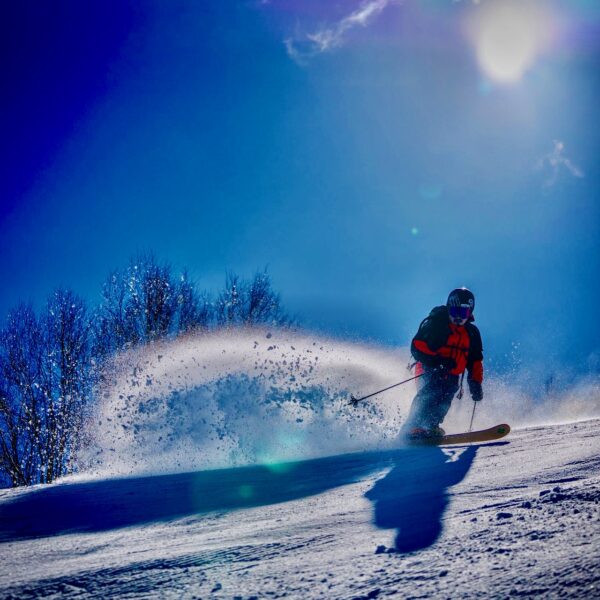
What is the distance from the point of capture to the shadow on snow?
2.47m

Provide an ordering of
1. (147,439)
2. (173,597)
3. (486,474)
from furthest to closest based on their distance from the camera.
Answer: (147,439) → (486,474) → (173,597)

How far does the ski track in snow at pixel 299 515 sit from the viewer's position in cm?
160

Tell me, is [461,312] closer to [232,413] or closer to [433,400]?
[433,400]

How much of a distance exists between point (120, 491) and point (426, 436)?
380 centimetres

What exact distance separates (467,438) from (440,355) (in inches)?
49.7

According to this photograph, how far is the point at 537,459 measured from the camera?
11.0 ft

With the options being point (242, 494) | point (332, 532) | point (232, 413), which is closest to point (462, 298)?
point (232, 413)

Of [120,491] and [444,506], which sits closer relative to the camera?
[444,506]

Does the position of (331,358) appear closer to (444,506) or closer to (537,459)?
(537,459)

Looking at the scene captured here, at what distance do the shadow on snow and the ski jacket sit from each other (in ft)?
6.34

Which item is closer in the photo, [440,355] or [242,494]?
[242,494]

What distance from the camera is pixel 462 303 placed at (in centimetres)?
620

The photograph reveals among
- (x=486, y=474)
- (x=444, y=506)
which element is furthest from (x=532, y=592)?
(x=486, y=474)

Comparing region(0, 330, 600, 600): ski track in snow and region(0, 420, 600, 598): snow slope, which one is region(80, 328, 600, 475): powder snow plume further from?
region(0, 420, 600, 598): snow slope
